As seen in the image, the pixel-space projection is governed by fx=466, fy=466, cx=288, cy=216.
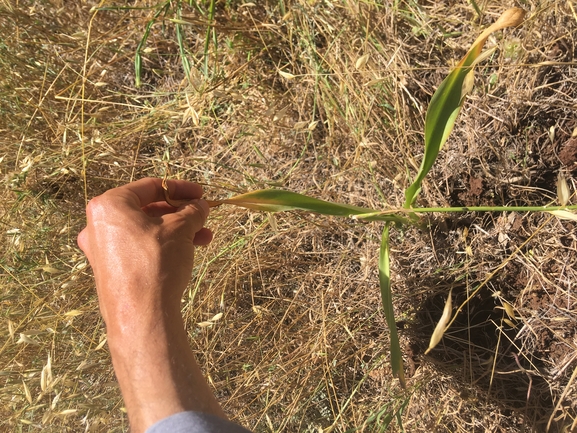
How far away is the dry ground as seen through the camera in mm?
1076

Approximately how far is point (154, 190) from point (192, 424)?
46cm

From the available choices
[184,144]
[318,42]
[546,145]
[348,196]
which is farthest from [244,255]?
[546,145]

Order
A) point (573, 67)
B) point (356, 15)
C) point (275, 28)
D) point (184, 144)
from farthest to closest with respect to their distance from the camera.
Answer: point (184, 144) → point (275, 28) → point (356, 15) → point (573, 67)

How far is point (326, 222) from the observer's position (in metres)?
1.28

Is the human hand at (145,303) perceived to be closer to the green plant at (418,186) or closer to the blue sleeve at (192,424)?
the blue sleeve at (192,424)

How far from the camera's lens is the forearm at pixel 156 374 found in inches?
29.4

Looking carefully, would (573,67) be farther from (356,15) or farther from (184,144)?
(184,144)

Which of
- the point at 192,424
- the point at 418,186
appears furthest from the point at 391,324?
the point at 192,424

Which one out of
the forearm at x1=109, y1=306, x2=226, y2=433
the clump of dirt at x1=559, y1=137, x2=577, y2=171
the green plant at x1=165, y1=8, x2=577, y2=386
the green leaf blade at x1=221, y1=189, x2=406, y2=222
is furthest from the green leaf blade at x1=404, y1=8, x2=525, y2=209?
the forearm at x1=109, y1=306, x2=226, y2=433

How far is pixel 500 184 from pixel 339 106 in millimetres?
454

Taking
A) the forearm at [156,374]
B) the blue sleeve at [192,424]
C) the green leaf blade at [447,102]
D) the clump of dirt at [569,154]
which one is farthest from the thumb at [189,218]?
the clump of dirt at [569,154]

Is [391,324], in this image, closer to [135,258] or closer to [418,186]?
[418,186]

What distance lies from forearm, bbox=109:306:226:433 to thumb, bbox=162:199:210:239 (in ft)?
0.52

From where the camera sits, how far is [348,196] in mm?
1263
